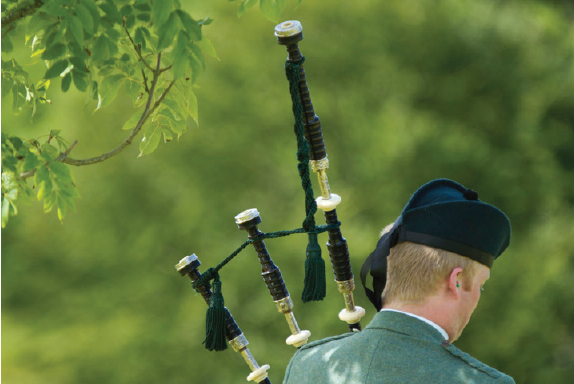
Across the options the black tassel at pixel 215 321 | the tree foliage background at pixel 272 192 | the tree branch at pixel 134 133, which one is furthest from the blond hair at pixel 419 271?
the tree foliage background at pixel 272 192

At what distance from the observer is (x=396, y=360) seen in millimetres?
2043

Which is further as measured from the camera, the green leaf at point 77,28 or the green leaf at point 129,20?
the green leaf at point 129,20

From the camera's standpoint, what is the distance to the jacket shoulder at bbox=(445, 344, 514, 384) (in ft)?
6.42

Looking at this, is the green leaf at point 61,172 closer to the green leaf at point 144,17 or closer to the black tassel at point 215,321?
the green leaf at point 144,17

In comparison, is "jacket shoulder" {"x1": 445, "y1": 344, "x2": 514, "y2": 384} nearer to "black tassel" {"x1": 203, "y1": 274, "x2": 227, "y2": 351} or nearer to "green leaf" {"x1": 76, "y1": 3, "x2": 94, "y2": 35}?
"black tassel" {"x1": 203, "y1": 274, "x2": 227, "y2": 351}

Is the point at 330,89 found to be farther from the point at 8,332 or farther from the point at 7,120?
the point at 8,332

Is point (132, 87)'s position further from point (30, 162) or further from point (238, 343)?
point (238, 343)

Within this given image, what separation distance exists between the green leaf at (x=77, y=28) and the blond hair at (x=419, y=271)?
118 cm

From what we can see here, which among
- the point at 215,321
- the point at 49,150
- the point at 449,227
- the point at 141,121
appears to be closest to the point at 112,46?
the point at 141,121

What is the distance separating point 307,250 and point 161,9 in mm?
882

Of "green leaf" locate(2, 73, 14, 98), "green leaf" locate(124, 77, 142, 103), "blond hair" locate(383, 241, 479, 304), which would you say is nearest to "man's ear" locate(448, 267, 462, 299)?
"blond hair" locate(383, 241, 479, 304)

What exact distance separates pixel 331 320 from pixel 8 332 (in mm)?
2767

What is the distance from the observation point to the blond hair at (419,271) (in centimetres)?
212

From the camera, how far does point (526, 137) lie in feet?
23.6
